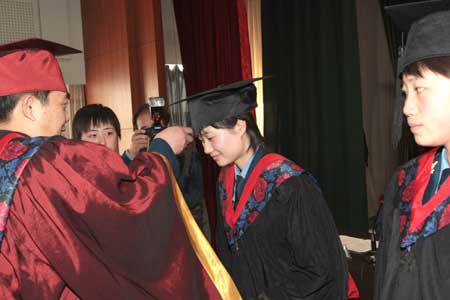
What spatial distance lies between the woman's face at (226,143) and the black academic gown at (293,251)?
26cm

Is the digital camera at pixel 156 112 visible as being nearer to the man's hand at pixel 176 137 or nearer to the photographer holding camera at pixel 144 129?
the photographer holding camera at pixel 144 129

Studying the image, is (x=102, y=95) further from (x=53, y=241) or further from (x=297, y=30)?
(x=53, y=241)

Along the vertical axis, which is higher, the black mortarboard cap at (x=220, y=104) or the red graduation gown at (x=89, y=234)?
the black mortarboard cap at (x=220, y=104)

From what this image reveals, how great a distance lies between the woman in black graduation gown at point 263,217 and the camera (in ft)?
5.51

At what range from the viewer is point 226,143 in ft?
6.26

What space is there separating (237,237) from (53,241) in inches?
32.4

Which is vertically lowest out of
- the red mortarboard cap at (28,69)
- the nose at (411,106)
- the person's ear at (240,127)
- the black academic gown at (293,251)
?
the black academic gown at (293,251)

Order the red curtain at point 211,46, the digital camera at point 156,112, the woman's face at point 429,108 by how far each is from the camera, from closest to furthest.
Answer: the woman's face at point 429,108, the digital camera at point 156,112, the red curtain at point 211,46

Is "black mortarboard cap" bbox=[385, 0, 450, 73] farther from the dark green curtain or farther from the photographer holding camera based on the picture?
the dark green curtain

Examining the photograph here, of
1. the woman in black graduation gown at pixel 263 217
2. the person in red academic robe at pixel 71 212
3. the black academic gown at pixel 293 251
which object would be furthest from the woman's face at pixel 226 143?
the person in red academic robe at pixel 71 212

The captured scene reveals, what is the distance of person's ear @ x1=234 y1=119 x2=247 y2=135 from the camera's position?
1940 mm

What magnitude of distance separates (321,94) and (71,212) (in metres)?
3.93

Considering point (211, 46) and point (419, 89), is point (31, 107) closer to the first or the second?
point (419, 89)

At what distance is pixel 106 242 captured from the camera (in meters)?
1.25
